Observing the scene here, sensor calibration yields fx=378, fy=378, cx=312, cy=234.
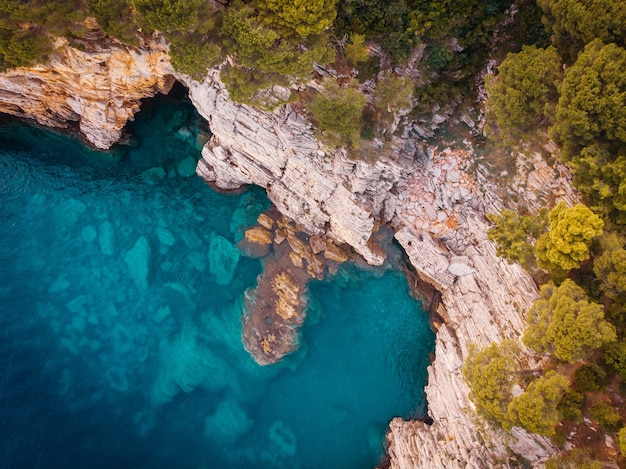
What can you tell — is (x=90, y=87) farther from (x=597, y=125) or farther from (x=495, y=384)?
(x=495, y=384)

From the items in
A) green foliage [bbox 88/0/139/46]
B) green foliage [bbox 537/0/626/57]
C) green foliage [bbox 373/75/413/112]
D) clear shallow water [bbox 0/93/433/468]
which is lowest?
clear shallow water [bbox 0/93/433/468]

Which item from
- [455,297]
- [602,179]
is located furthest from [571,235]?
[455,297]

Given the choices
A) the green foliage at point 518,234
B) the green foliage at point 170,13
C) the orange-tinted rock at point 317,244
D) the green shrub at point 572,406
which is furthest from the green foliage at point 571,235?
the green foliage at point 170,13

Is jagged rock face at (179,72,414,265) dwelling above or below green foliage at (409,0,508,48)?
below

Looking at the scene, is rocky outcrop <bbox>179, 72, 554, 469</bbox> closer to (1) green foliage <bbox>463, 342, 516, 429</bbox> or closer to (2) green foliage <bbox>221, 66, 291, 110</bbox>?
(2) green foliage <bbox>221, 66, 291, 110</bbox>

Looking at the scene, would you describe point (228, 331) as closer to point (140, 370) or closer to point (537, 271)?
point (140, 370)

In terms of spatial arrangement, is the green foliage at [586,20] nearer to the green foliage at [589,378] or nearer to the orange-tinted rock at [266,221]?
the green foliage at [589,378]

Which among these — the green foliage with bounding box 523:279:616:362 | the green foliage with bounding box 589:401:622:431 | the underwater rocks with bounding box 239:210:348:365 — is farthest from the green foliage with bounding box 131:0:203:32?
the green foliage with bounding box 589:401:622:431
